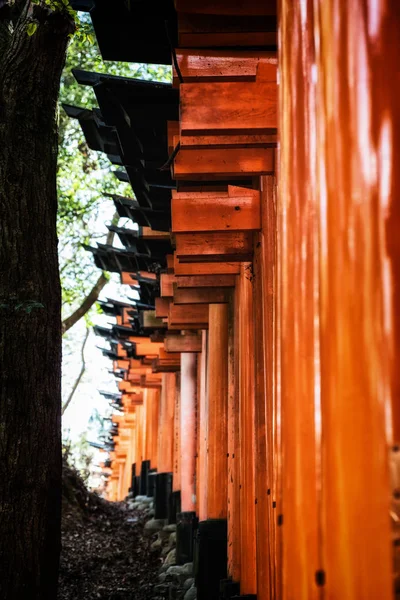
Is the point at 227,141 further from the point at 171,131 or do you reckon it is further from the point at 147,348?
the point at 147,348

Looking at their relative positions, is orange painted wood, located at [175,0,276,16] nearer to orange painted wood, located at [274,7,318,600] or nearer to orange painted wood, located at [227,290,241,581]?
orange painted wood, located at [274,7,318,600]

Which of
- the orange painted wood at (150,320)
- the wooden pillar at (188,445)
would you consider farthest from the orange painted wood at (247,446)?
the orange painted wood at (150,320)

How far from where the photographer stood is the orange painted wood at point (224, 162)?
18.2ft

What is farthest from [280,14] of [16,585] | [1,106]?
[16,585]

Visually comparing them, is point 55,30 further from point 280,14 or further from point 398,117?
point 398,117

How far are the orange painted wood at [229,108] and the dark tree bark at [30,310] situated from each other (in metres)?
1.54

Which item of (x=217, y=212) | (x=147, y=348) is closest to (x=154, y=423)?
(x=147, y=348)

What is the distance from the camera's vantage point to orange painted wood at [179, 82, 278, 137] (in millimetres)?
4820

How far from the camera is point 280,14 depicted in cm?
310

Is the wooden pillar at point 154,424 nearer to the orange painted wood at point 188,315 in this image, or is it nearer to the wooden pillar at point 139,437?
the wooden pillar at point 139,437

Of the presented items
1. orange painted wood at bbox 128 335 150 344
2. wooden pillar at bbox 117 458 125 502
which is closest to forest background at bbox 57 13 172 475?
orange painted wood at bbox 128 335 150 344

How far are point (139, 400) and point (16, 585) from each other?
18654 millimetres

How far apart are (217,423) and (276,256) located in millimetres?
3876

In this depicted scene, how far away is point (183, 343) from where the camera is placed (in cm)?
1105
